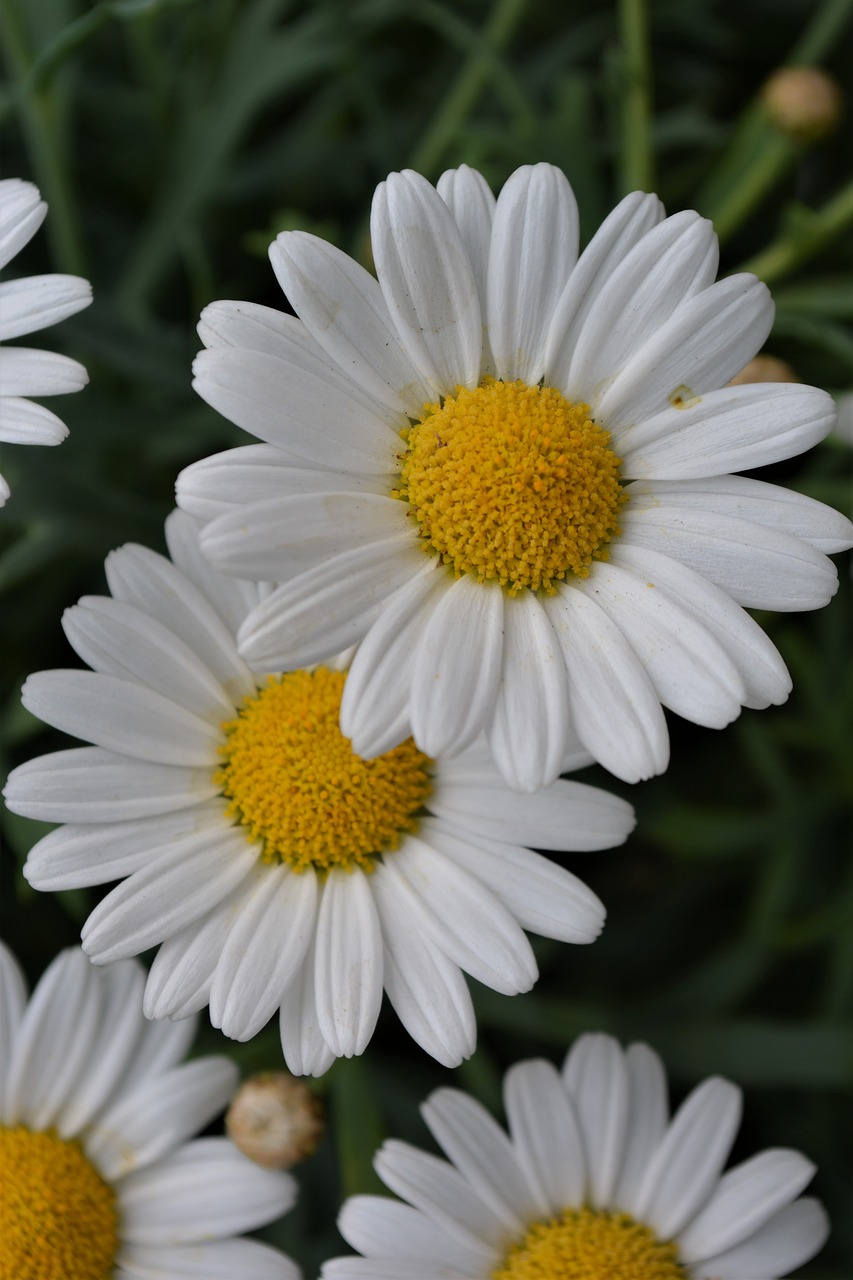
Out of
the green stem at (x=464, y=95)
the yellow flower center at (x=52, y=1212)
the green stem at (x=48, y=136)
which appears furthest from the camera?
the green stem at (x=464, y=95)

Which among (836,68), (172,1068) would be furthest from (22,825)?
(836,68)

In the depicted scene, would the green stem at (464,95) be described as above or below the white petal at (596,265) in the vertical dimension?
above

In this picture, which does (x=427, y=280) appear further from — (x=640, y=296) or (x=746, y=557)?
(x=746, y=557)

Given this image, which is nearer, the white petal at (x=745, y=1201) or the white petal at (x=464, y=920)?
the white petal at (x=464, y=920)

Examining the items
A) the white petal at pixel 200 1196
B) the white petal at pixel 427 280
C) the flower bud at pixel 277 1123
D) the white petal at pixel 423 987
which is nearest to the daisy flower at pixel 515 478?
the white petal at pixel 427 280

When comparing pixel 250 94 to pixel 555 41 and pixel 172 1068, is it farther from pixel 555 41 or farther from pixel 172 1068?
pixel 172 1068

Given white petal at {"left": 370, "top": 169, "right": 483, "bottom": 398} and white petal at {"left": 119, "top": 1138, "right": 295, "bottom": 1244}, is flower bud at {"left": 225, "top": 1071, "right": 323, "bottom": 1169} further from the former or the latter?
white petal at {"left": 370, "top": 169, "right": 483, "bottom": 398}

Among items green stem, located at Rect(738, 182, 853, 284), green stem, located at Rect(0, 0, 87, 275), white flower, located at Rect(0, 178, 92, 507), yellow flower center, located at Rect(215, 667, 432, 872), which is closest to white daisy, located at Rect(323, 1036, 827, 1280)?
yellow flower center, located at Rect(215, 667, 432, 872)

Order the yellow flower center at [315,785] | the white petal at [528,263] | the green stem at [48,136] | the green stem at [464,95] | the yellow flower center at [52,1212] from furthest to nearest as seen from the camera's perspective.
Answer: the green stem at [464,95] < the green stem at [48,136] < the yellow flower center at [52,1212] < the yellow flower center at [315,785] < the white petal at [528,263]

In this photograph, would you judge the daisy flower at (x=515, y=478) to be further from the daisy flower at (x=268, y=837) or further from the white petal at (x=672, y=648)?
the daisy flower at (x=268, y=837)
